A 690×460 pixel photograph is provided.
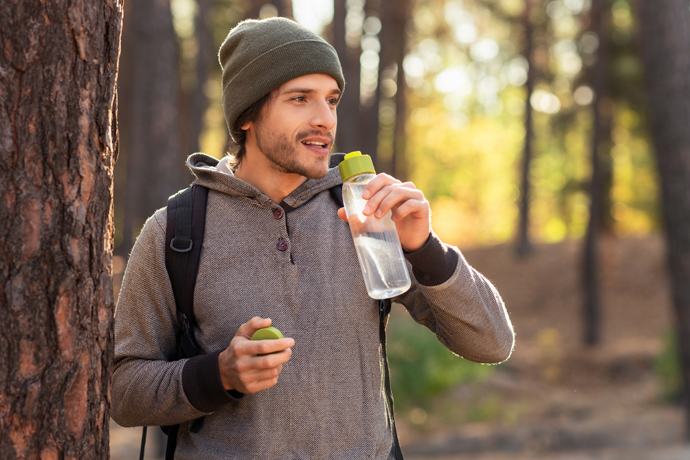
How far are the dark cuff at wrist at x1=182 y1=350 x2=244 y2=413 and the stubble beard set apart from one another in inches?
29.1

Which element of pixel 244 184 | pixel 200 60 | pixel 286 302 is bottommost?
pixel 286 302

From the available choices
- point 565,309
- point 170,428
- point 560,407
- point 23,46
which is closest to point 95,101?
point 23,46

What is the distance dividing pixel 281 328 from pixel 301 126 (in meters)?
0.75

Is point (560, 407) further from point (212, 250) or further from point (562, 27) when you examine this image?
point (562, 27)

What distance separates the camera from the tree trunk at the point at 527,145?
20.5 m

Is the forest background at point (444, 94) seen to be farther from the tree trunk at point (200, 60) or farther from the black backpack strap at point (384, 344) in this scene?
Answer: the black backpack strap at point (384, 344)

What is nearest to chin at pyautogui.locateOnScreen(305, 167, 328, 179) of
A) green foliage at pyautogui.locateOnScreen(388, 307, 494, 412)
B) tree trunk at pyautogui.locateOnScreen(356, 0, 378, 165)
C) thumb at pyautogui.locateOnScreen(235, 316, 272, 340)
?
thumb at pyautogui.locateOnScreen(235, 316, 272, 340)

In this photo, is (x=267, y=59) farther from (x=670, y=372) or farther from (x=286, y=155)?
(x=670, y=372)

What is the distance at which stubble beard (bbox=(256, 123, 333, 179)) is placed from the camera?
2.65m

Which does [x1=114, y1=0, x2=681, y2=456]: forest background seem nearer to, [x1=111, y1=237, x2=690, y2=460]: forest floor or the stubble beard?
[x1=111, y1=237, x2=690, y2=460]: forest floor

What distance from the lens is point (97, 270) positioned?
6.93ft

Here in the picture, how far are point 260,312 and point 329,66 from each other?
3.23 feet

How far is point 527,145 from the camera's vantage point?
71.5 ft

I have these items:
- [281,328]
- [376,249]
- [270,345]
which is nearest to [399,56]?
[376,249]
